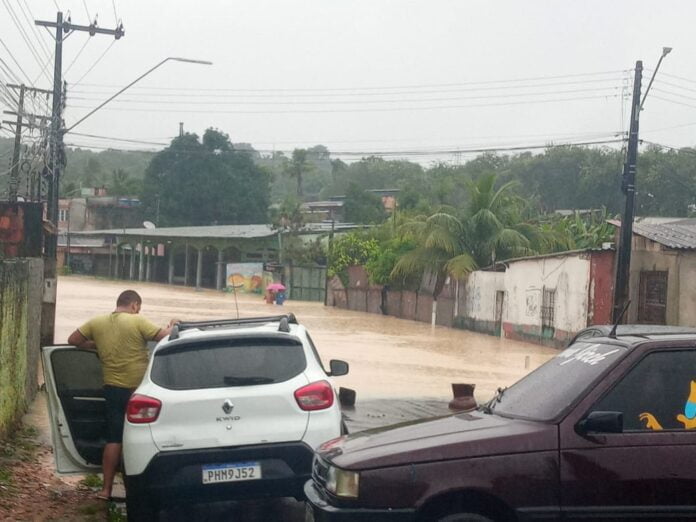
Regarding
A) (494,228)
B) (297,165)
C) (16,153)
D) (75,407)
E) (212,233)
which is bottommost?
(75,407)

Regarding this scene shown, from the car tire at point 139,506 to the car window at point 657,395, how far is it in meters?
3.46

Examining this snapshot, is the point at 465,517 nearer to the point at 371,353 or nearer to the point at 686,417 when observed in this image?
the point at 686,417

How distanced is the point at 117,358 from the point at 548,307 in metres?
26.6

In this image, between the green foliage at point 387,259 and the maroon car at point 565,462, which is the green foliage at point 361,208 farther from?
the maroon car at point 565,462

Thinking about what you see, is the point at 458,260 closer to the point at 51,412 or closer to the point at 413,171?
the point at 51,412

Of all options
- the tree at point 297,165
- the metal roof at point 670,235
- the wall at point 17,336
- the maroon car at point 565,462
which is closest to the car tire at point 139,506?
the maroon car at point 565,462

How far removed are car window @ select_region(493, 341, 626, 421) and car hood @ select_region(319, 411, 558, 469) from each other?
0.43 ft

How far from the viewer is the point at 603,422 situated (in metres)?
5.70

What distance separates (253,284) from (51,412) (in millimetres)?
56354

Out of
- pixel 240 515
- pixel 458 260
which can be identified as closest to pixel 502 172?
pixel 458 260

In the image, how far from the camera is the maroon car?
574cm

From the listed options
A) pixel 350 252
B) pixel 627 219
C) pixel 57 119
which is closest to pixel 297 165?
pixel 350 252

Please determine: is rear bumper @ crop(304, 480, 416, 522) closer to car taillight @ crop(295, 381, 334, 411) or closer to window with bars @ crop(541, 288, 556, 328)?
car taillight @ crop(295, 381, 334, 411)

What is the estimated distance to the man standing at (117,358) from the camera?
29.2 ft
